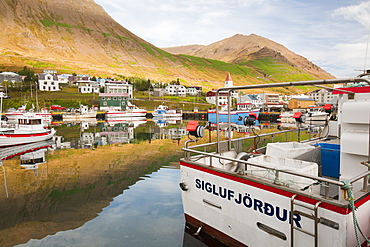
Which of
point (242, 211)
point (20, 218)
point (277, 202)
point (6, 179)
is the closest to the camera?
point (277, 202)

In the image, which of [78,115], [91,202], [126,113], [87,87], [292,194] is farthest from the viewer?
[87,87]

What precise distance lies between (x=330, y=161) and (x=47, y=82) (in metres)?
117

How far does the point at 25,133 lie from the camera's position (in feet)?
89.2

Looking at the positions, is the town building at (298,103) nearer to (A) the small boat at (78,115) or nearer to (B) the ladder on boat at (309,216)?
(A) the small boat at (78,115)

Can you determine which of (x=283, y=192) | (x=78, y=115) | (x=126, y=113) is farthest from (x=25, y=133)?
(x=126, y=113)

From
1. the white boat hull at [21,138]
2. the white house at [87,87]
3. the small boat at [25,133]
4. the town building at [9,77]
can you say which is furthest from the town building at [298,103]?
the town building at [9,77]

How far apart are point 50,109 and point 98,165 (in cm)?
7216

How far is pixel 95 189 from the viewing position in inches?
484

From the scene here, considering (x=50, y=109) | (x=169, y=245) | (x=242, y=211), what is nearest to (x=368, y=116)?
(x=242, y=211)

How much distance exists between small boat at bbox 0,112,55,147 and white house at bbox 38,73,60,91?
85633mm

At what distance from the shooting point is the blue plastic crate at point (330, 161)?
7.25 meters

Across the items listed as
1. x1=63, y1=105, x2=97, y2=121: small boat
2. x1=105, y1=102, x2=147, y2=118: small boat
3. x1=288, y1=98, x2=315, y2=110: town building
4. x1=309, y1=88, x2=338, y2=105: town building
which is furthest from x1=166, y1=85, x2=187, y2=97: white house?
x1=309, y1=88, x2=338, y2=105: town building

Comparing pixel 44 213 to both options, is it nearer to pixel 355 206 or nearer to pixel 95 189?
pixel 95 189

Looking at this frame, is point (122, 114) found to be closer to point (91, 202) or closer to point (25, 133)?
point (25, 133)
